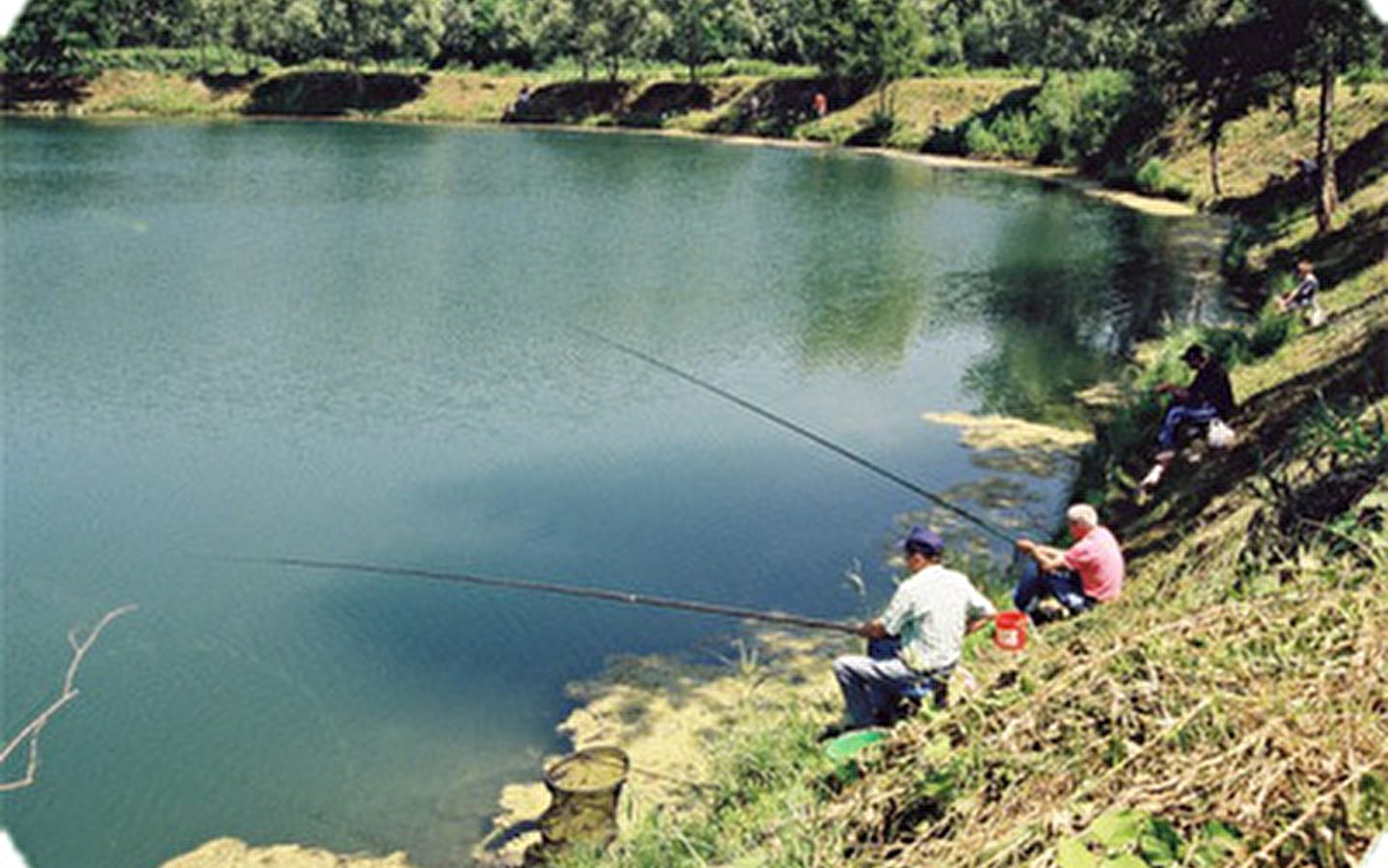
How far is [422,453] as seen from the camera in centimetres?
1576

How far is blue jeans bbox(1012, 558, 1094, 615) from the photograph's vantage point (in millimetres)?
8484

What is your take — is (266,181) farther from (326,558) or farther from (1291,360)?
(1291,360)

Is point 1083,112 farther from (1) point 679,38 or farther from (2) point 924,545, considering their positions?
(2) point 924,545

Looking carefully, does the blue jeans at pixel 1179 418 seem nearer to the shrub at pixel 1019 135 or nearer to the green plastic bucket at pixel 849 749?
the green plastic bucket at pixel 849 749

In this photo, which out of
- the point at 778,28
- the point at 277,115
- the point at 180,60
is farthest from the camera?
the point at 778,28

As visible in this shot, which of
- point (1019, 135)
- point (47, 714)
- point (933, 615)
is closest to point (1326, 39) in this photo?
point (933, 615)

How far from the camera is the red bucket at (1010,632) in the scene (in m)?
7.09

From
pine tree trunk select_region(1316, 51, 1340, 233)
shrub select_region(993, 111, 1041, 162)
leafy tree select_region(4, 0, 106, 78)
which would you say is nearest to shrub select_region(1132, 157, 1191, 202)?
shrub select_region(993, 111, 1041, 162)

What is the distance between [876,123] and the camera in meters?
55.8

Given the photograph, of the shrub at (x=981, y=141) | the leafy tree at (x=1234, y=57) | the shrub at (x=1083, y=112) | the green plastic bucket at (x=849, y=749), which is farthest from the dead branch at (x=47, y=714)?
the shrub at (x=981, y=141)

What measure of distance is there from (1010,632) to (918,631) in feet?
2.07

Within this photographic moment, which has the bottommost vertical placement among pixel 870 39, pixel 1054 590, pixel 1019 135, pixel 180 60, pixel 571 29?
pixel 1054 590

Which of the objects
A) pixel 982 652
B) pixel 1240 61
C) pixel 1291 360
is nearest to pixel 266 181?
pixel 1240 61

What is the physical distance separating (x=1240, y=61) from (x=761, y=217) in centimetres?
1549
